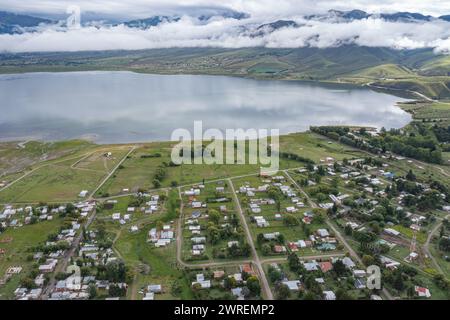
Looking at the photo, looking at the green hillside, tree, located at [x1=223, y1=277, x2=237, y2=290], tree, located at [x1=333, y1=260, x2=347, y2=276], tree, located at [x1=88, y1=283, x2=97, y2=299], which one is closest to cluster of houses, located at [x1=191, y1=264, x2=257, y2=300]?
tree, located at [x1=223, y1=277, x2=237, y2=290]

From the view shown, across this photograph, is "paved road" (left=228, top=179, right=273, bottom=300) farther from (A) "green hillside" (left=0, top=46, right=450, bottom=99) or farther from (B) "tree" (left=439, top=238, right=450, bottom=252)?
(A) "green hillside" (left=0, top=46, right=450, bottom=99)

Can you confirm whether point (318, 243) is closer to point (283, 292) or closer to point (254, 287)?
point (283, 292)

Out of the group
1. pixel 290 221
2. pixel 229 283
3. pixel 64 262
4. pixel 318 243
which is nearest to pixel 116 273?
pixel 64 262

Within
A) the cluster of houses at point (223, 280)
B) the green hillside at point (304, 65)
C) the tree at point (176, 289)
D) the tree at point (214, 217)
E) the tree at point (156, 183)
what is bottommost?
the tree at point (176, 289)

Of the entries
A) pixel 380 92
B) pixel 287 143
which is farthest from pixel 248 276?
pixel 380 92

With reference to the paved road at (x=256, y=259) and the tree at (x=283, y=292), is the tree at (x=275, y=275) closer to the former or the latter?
the paved road at (x=256, y=259)

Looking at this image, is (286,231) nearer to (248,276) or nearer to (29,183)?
(248,276)

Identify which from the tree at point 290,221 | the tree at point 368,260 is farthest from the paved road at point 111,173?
the tree at point 368,260
